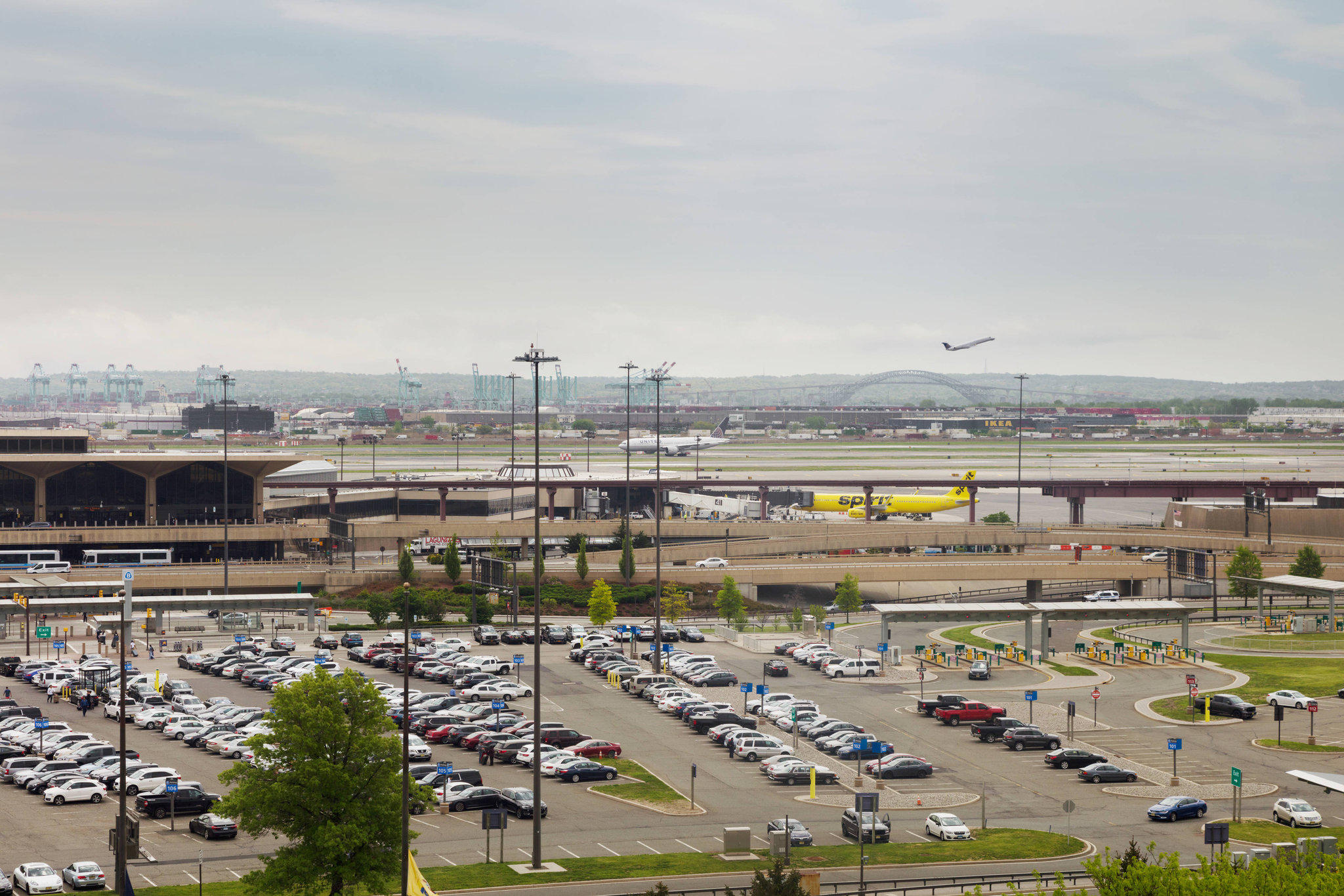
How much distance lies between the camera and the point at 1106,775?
4959cm

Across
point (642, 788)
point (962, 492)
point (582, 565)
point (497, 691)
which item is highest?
point (962, 492)

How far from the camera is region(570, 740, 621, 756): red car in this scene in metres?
52.9

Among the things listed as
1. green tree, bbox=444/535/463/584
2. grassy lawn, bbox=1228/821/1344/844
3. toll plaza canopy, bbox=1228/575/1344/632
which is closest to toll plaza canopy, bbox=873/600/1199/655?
toll plaza canopy, bbox=1228/575/1344/632

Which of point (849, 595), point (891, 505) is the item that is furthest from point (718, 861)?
point (891, 505)

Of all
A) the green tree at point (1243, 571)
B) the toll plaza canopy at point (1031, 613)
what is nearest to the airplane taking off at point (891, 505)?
the green tree at point (1243, 571)

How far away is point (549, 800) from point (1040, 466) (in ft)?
483

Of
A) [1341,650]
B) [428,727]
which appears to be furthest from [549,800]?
[1341,650]

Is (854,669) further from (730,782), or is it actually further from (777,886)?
(777,886)

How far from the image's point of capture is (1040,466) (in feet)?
606

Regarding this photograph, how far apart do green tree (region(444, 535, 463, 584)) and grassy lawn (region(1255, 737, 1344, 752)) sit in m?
58.6

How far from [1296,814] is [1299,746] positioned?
12.2 meters

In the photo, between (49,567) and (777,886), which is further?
(49,567)

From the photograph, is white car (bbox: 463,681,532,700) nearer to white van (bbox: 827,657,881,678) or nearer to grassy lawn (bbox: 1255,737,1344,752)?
white van (bbox: 827,657,881,678)

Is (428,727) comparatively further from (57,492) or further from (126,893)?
(57,492)
